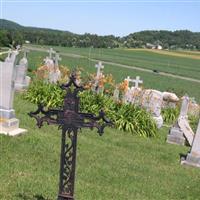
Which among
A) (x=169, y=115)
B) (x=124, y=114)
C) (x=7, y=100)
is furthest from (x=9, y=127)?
(x=169, y=115)

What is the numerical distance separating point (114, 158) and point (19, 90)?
808 centimetres

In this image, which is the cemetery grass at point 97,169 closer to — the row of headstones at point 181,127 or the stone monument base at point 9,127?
the stone monument base at point 9,127

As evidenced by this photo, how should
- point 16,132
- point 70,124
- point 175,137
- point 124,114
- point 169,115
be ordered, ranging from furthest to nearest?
point 169,115 → point 124,114 → point 175,137 → point 16,132 → point 70,124

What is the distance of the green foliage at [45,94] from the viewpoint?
44.0 ft

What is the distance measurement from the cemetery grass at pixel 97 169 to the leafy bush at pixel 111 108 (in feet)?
4.59

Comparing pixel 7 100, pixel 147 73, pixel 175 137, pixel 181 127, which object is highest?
pixel 7 100

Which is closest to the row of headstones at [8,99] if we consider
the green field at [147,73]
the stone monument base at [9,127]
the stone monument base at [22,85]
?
the stone monument base at [9,127]

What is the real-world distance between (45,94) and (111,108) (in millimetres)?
2168

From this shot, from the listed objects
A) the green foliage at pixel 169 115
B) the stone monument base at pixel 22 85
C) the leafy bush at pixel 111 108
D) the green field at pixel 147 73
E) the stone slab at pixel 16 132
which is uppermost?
the stone slab at pixel 16 132

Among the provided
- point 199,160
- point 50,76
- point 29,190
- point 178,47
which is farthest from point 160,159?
point 178,47

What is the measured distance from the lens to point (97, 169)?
768 cm

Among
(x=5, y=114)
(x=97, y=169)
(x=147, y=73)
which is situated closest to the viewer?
(x=97, y=169)

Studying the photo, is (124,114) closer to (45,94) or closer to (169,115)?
(45,94)

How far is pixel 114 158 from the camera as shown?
8.84m
